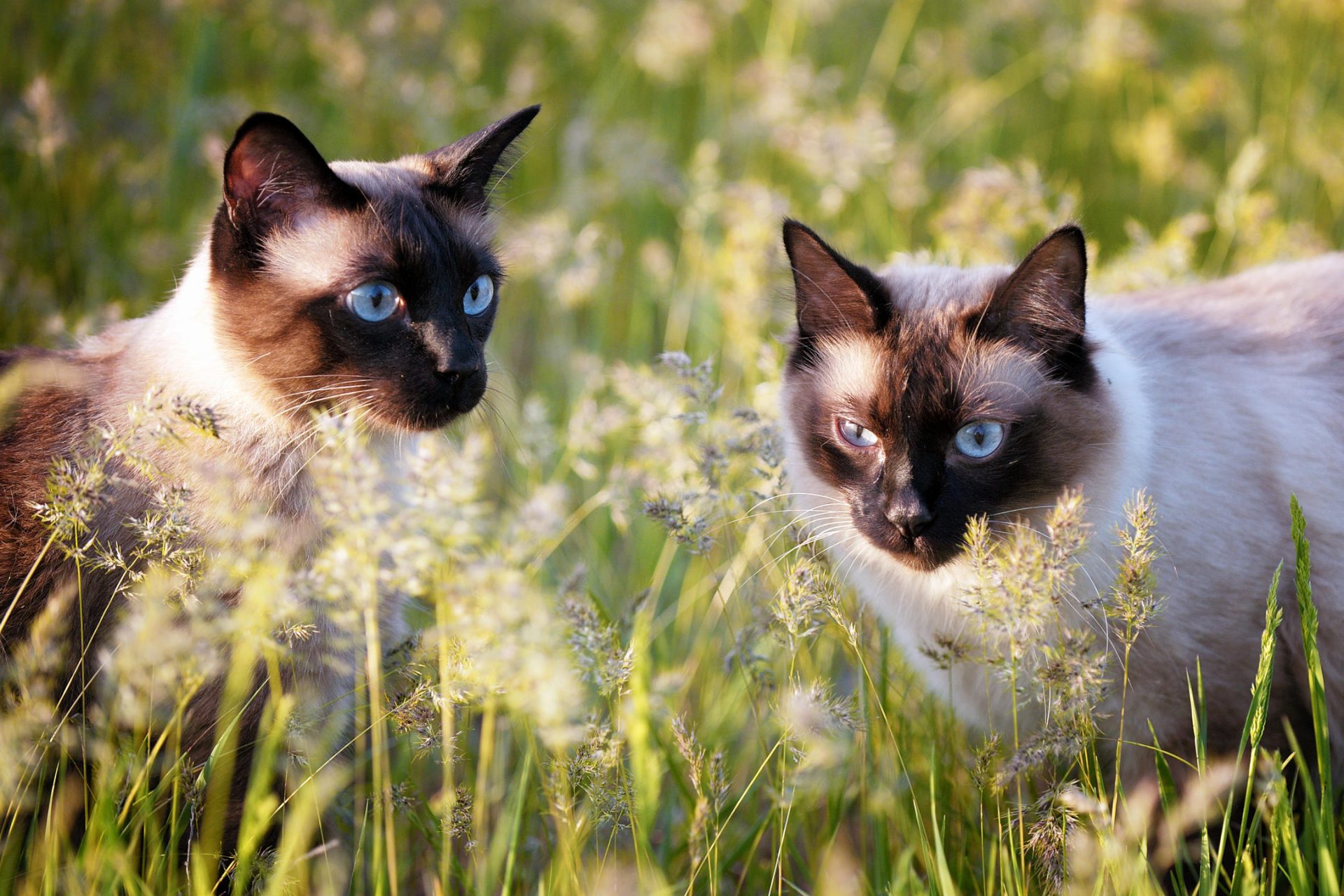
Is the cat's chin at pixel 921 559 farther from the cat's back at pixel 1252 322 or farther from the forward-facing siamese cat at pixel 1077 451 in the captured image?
the cat's back at pixel 1252 322

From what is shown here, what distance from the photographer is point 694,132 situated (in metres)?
5.21

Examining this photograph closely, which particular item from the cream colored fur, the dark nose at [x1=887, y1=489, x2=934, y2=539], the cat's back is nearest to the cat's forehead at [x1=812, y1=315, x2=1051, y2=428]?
the dark nose at [x1=887, y1=489, x2=934, y2=539]

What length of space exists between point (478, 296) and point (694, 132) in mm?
3168

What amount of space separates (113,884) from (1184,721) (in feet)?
6.05

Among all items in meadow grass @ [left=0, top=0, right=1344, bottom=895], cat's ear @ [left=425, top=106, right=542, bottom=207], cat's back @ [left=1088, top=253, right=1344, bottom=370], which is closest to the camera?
meadow grass @ [left=0, top=0, right=1344, bottom=895]

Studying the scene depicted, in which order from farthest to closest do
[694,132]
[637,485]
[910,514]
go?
[694,132] < [637,485] < [910,514]

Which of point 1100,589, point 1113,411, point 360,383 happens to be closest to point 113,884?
point 360,383

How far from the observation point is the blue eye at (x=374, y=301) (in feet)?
6.80

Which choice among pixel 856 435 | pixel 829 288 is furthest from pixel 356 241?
pixel 856 435

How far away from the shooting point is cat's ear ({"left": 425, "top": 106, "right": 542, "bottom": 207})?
237 cm

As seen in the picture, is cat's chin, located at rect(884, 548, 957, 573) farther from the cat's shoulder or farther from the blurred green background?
the blurred green background

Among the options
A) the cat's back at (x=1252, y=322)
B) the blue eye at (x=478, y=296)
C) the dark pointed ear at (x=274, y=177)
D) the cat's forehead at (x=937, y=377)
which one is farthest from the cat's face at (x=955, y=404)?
the dark pointed ear at (x=274, y=177)

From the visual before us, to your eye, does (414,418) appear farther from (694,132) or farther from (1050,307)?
(694,132)

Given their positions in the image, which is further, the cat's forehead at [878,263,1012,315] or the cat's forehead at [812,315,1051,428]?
the cat's forehead at [878,263,1012,315]
